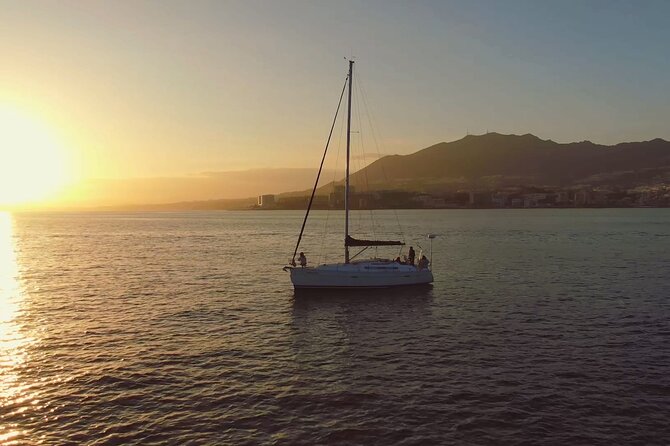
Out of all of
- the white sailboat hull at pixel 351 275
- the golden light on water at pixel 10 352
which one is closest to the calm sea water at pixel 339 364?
the golden light on water at pixel 10 352

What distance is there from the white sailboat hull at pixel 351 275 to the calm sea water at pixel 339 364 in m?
1.34

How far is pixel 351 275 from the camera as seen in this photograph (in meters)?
41.2

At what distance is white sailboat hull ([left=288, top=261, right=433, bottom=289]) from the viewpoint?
4103cm

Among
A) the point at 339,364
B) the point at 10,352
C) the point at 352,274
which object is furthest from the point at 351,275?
the point at 10,352

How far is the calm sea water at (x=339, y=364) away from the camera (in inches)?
648

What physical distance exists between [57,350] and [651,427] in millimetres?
27474

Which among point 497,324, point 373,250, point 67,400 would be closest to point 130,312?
point 67,400

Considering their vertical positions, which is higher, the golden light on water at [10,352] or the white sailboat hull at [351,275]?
the white sailboat hull at [351,275]

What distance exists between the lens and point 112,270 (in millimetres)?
59875

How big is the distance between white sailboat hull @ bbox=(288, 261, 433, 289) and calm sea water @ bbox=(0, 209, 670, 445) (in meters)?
1.34

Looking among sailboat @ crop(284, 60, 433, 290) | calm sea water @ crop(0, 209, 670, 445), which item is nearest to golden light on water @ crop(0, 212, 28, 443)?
calm sea water @ crop(0, 209, 670, 445)

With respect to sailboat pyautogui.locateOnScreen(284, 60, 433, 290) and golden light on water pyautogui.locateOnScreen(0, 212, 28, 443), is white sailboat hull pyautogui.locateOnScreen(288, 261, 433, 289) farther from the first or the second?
golden light on water pyautogui.locateOnScreen(0, 212, 28, 443)

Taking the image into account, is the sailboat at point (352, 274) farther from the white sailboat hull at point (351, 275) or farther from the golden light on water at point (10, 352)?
the golden light on water at point (10, 352)

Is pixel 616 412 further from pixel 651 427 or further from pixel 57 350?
pixel 57 350
